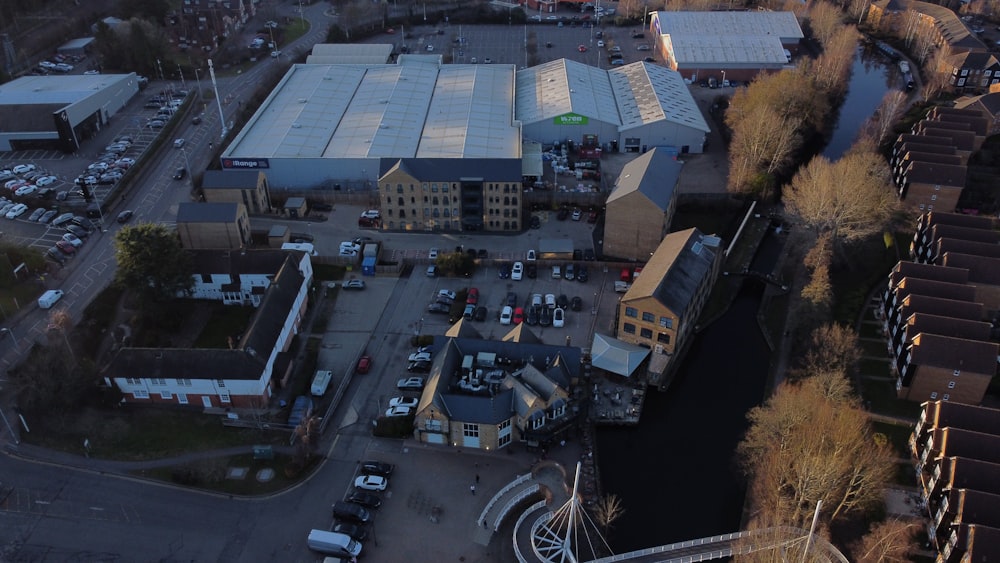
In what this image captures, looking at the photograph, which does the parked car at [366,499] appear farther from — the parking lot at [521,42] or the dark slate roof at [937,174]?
the parking lot at [521,42]

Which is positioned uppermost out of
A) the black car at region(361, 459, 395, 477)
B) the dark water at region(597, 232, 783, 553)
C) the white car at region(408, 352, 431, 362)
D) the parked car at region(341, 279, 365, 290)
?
the parked car at region(341, 279, 365, 290)

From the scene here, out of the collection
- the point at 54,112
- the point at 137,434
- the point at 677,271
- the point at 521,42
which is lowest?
the point at 137,434

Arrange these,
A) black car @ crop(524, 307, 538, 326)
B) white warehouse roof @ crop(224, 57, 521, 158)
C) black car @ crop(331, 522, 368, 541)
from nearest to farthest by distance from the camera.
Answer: black car @ crop(331, 522, 368, 541), black car @ crop(524, 307, 538, 326), white warehouse roof @ crop(224, 57, 521, 158)

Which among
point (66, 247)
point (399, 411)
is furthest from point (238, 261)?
point (399, 411)

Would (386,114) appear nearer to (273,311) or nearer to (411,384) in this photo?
(273,311)

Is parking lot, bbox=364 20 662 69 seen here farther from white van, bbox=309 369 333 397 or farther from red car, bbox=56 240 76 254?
white van, bbox=309 369 333 397

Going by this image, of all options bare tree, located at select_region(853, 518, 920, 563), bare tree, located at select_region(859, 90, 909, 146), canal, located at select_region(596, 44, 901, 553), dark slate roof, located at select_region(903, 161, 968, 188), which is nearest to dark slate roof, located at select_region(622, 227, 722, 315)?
canal, located at select_region(596, 44, 901, 553)
